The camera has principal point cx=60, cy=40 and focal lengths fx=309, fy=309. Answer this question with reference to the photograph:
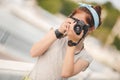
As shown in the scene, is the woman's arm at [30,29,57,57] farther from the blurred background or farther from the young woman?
the blurred background

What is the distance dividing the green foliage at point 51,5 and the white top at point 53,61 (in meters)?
4.09

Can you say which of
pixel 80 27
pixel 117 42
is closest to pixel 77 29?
pixel 80 27

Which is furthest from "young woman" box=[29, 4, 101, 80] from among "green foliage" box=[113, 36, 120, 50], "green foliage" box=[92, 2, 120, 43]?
"green foliage" box=[92, 2, 120, 43]

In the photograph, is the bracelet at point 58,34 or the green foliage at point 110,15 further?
the green foliage at point 110,15

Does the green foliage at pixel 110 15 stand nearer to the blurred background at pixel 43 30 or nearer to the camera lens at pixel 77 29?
the blurred background at pixel 43 30

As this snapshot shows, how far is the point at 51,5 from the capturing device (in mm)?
5176

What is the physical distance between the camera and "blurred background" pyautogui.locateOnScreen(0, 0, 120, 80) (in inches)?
132

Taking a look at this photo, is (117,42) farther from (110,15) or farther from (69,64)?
(69,64)

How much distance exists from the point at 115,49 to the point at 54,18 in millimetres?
1679

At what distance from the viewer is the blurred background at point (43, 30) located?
3354 millimetres

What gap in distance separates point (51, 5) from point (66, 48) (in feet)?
13.9

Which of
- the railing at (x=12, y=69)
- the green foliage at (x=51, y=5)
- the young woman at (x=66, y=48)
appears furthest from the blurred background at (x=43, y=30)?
the young woman at (x=66, y=48)

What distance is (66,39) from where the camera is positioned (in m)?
0.99

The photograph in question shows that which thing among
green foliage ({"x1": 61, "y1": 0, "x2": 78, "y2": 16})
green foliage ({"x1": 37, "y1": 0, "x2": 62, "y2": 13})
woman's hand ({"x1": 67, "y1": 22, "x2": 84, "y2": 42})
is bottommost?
green foliage ({"x1": 37, "y1": 0, "x2": 62, "y2": 13})
